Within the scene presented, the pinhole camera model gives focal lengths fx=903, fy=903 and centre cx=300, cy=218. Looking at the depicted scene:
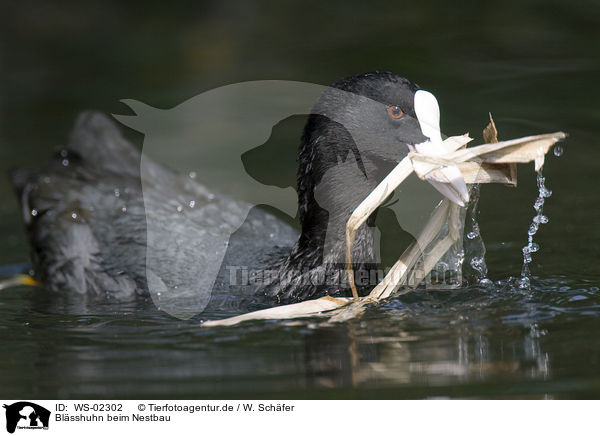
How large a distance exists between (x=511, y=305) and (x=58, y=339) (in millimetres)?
2236

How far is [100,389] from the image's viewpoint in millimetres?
3656

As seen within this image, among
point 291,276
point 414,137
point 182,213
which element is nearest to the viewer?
point 414,137

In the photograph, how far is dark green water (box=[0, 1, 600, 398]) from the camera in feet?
12.2

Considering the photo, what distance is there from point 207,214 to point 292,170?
51.9 inches

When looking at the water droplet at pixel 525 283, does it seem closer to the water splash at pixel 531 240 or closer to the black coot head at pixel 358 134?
the water splash at pixel 531 240

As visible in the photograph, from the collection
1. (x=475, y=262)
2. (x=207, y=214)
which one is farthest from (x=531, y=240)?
(x=207, y=214)

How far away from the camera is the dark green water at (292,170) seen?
372cm

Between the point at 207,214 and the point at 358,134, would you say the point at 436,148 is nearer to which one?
the point at 358,134

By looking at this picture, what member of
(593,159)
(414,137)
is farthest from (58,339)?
(593,159)

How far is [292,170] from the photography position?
701cm

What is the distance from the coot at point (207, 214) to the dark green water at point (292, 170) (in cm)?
33

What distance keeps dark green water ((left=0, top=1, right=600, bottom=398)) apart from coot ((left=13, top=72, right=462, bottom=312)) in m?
0.33

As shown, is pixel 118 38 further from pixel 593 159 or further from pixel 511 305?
pixel 511 305
